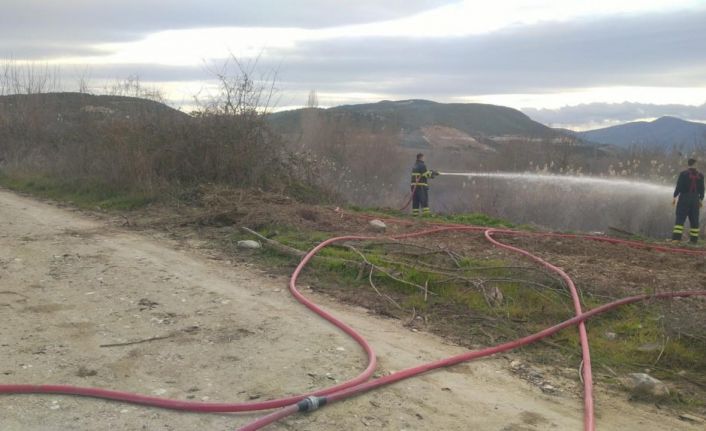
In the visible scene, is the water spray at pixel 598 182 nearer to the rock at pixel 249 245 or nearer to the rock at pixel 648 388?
the rock at pixel 249 245

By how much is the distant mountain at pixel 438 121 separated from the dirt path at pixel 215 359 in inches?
983

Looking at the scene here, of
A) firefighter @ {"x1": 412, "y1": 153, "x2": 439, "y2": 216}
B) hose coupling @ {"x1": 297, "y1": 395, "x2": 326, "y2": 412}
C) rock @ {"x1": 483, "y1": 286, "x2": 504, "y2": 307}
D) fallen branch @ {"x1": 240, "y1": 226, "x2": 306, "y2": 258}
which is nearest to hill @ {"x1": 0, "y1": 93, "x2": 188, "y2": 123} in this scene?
firefighter @ {"x1": 412, "y1": 153, "x2": 439, "y2": 216}

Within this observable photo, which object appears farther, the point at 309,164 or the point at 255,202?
the point at 309,164

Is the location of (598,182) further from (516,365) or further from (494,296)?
(516,365)

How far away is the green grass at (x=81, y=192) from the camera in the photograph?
12641mm

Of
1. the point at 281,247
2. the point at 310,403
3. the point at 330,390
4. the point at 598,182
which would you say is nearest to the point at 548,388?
the point at 330,390

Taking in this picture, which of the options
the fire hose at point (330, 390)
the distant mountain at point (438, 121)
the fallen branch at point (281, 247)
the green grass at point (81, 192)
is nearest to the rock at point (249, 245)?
the fallen branch at point (281, 247)

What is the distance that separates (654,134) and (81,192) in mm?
32982

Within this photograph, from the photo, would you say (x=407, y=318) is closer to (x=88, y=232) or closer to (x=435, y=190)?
(x=88, y=232)

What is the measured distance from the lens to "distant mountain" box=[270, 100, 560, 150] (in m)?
36.6

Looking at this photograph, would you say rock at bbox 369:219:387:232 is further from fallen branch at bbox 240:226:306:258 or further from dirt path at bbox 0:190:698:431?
dirt path at bbox 0:190:698:431

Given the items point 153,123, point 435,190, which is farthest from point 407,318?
point 435,190

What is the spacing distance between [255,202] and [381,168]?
22.6 m

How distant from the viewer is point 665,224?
1606 centimetres
